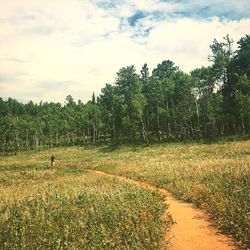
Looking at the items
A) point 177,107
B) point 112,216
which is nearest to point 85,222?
point 112,216

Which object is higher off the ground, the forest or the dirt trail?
the forest

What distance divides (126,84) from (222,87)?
3311cm

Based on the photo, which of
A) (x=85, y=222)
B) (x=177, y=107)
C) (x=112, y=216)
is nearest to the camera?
(x=85, y=222)

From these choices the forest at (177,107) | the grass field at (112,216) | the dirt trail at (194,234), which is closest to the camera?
the dirt trail at (194,234)

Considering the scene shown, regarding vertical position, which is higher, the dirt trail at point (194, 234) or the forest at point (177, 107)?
the forest at point (177, 107)

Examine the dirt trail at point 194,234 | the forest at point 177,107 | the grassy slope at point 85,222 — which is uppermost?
the forest at point 177,107

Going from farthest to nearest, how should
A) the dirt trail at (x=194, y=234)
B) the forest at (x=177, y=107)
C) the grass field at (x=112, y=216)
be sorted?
1. the forest at (x=177, y=107)
2. the grass field at (x=112, y=216)
3. the dirt trail at (x=194, y=234)

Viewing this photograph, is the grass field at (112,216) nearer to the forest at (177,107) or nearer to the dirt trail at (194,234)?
the dirt trail at (194,234)

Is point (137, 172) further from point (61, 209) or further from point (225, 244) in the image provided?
point (225, 244)

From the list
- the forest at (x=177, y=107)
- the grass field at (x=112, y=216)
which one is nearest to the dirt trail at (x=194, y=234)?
the grass field at (x=112, y=216)

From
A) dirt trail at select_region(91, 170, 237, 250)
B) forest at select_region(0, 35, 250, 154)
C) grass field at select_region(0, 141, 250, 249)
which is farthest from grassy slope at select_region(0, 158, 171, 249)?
forest at select_region(0, 35, 250, 154)

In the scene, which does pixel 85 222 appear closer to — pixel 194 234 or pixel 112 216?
pixel 112 216

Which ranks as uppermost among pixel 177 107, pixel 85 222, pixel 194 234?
pixel 177 107

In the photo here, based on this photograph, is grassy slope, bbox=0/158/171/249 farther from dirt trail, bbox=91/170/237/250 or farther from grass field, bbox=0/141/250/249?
dirt trail, bbox=91/170/237/250
